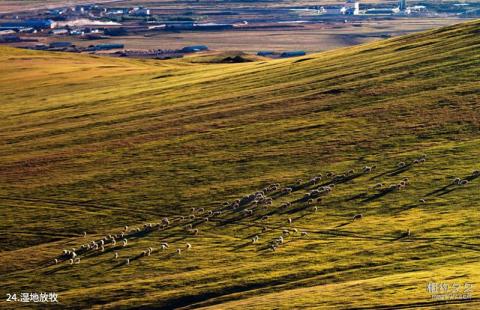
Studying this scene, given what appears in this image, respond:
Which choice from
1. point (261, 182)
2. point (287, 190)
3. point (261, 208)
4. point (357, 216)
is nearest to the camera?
point (357, 216)

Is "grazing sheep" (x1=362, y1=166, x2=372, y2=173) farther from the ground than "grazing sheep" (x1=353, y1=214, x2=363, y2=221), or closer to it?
farther from the ground

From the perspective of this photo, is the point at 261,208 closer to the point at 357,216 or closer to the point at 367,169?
the point at 357,216

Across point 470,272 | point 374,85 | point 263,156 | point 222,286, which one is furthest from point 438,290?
point 374,85

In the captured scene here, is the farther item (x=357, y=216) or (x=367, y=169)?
(x=367, y=169)

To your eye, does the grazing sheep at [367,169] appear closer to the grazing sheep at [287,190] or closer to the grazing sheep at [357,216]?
the grazing sheep at [287,190]

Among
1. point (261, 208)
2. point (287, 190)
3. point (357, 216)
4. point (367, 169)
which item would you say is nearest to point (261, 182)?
point (287, 190)

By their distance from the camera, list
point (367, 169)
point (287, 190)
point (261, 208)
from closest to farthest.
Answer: point (261, 208), point (287, 190), point (367, 169)

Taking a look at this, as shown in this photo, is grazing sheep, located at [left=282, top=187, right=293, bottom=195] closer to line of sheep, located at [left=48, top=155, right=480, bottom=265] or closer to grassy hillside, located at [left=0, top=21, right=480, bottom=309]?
line of sheep, located at [left=48, top=155, right=480, bottom=265]

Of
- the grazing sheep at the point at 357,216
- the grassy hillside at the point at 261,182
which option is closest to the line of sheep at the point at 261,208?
the grazing sheep at the point at 357,216

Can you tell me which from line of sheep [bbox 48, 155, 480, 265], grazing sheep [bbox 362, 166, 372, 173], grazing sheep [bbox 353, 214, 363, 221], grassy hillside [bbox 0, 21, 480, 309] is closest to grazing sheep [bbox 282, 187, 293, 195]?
line of sheep [bbox 48, 155, 480, 265]

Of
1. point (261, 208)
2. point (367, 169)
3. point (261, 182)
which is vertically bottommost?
point (261, 208)
